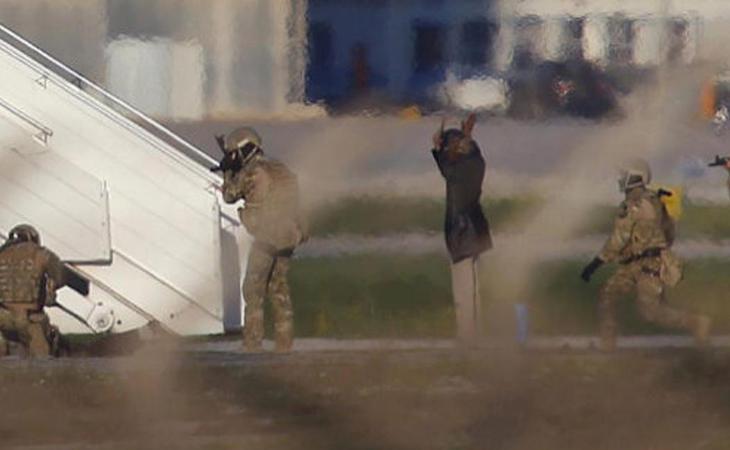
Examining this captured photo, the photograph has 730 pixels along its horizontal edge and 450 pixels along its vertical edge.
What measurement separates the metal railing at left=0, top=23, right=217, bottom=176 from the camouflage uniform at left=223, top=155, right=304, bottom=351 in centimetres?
135

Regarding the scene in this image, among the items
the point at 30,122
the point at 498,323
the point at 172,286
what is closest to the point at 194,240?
the point at 172,286

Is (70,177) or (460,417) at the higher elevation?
(70,177)

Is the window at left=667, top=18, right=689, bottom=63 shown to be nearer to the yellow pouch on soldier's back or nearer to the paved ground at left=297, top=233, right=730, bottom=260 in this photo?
the yellow pouch on soldier's back

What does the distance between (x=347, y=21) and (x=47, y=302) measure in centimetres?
226

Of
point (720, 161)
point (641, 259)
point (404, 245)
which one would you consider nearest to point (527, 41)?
point (720, 161)

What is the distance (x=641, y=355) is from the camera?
11422 millimetres

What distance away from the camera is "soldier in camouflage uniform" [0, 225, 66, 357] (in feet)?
40.3

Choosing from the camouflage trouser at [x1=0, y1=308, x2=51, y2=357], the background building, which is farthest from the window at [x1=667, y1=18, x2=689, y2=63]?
the camouflage trouser at [x1=0, y1=308, x2=51, y2=357]

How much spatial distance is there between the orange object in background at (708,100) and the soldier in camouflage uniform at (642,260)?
4.27ft

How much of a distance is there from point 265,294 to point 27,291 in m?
1.25

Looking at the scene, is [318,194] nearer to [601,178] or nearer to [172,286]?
[601,178]

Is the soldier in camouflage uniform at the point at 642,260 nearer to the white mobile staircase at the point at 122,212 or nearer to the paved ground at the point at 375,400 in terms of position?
the paved ground at the point at 375,400

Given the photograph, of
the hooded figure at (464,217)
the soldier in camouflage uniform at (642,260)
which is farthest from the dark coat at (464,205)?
the soldier in camouflage uniform at (642,260)

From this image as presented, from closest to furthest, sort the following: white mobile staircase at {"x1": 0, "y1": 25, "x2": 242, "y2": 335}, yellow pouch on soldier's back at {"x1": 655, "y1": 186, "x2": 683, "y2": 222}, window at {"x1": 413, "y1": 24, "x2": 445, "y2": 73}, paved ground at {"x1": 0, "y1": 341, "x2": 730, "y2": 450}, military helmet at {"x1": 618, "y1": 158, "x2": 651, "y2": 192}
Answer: paved ground at {"x1": 0, "y1": 341, "x2": 730, "y2": 450} < military helmet at {"x1": 618, "y1": 158, "x2": 651, "y2": 192} < yellow pouch on soldier's back at {"x1": 655, "y1": 186, "x2": 683, "y2": 222} < white mobile staircase at {"x1": 0, "y1": 25, "x2": 242, "y2": 335} < window at {"x1": 413, "y1": 24, "x2": 445, "y2": 73}
